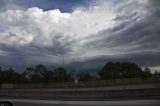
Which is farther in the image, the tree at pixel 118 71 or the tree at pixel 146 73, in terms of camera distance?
the tree at pixel 118 71

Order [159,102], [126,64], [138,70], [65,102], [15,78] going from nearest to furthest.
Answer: [159,102]
[65,102]
[15,78]
[138,70]
[126,64]

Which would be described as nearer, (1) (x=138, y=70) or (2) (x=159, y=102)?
(2) (x=159, y=102)

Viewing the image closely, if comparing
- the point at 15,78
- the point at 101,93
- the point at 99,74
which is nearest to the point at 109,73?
the point at 99,74

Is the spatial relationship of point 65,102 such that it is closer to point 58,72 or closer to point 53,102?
point 53,102

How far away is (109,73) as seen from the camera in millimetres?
106375

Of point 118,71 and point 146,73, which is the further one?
point 118,71

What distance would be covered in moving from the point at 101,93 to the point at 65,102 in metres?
33.9

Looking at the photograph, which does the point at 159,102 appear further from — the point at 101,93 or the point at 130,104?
the point at 101,93

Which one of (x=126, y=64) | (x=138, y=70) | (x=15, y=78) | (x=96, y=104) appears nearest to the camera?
(x=96, y=104)

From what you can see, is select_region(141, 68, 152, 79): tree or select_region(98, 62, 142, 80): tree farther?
select_region(98, 62, 142, 80): tree

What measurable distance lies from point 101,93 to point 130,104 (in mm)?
34887

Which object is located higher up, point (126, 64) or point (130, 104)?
point (126, 64)

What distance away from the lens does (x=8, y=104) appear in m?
5.20

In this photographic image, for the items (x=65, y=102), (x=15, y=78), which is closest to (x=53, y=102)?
(x=65, y=102)
